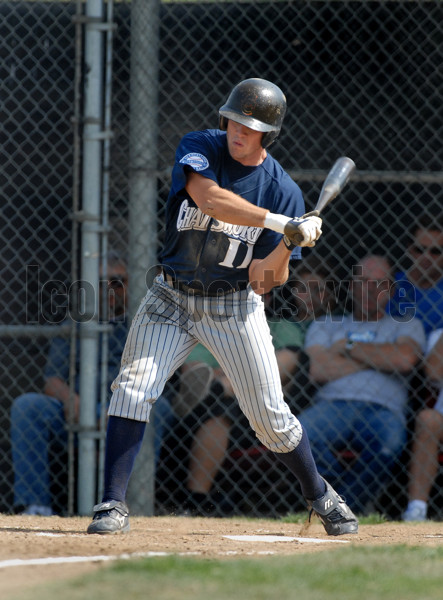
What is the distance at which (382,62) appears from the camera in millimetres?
5180

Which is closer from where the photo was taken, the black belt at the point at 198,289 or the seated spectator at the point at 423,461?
the black belt at the point at 198,289

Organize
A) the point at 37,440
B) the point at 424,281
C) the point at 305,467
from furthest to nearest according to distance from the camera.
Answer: the point at 424,281 → the point at 37,440 → the point at 305,467

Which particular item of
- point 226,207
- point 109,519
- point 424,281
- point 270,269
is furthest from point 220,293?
point 424,281

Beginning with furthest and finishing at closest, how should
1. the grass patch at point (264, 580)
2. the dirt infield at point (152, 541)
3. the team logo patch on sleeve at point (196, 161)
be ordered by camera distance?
the team logo patch on sleeve at point (196, 161), the dirt infield at point (152, 541), the grass patch at point (264, 580)

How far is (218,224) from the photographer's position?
139 inches

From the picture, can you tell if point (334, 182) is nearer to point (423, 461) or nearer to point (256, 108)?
point (256, 108)

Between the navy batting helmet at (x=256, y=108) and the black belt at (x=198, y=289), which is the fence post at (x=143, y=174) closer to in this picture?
the black belt at (x=198, y=289)

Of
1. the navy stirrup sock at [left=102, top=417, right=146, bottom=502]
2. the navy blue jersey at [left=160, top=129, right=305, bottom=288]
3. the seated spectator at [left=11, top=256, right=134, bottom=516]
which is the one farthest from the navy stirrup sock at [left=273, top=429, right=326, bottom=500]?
the seated spectator at [left=11, top=256, right=134, bottom=516]

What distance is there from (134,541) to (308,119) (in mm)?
2837

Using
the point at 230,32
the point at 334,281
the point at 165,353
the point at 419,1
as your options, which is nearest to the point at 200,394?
the point at 334,281

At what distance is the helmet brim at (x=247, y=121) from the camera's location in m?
3.44

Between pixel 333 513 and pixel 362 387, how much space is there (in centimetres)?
121

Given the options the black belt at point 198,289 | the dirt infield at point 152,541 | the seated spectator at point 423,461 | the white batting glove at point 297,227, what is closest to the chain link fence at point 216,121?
the seated spectator at point 423,461

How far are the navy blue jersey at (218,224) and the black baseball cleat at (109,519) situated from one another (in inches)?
34.0
